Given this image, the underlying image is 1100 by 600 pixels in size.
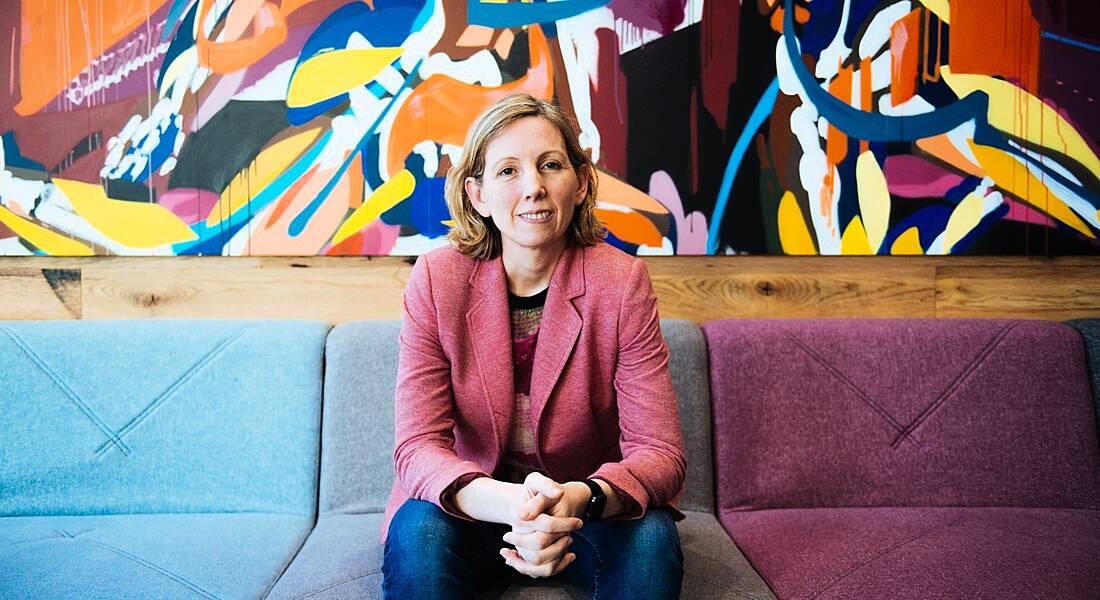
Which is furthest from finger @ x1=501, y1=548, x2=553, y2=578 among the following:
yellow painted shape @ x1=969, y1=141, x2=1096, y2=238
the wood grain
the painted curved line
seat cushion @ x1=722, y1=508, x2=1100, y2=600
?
yellow painted shape @ x1=969, y1=141, x2=1096, y2=238

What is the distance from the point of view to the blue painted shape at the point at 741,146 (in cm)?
188

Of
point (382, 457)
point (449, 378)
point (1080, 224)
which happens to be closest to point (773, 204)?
point (1080, 224)

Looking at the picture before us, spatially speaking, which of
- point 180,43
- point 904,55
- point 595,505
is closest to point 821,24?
point 904,55

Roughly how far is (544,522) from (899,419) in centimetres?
106

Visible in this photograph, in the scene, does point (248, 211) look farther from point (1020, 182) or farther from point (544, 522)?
point (1020, 182)

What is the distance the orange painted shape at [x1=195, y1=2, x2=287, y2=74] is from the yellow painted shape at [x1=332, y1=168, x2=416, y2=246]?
0.47 metres

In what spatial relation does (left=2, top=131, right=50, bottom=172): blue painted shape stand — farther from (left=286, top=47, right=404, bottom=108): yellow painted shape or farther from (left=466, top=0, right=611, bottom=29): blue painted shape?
(left=466, top=0, right=611, bottom=29): blue painted shape

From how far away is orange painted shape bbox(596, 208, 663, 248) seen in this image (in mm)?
1899

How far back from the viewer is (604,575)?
3.79 ft

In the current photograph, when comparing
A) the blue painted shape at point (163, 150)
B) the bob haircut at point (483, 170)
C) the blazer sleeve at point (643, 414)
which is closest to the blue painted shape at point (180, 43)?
the blue painted shape at point (163, 150)

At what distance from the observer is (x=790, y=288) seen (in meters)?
1.94

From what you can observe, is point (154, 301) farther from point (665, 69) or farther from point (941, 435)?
point (941, 435)

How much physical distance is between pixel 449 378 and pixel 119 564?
28.0 inches

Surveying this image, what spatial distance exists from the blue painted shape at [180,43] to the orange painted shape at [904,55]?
1.85m
